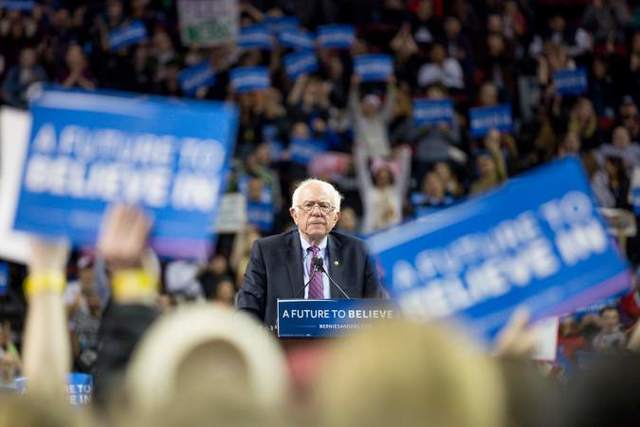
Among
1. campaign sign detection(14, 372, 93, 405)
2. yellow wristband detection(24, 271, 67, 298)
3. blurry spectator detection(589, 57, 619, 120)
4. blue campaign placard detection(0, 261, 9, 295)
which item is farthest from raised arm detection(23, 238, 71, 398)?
blurry spectator detection(589, 57, 619, 120)

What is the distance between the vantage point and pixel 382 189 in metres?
12.5

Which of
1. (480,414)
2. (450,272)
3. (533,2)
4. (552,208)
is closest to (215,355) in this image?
(480,414)

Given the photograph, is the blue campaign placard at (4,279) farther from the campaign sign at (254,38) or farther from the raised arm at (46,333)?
the raised arm at (46,333)

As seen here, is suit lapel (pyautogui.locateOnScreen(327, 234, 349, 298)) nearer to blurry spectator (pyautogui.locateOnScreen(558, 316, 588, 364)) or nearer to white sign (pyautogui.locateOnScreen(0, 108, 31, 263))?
blurry spectator (pyautogui.locateOnScreen(558, 316, 588, 364))

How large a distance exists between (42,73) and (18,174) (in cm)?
1029

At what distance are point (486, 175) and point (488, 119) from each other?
95 centimetres

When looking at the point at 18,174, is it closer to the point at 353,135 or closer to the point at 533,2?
the point at 353,135

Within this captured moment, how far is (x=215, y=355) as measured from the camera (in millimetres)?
2324

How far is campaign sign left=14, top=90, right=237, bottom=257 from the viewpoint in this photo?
10.9 feet

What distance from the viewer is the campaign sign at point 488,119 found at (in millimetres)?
13656

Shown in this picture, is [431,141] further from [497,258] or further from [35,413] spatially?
[35,413]

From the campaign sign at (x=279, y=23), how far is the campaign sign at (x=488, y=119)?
2.21 metres

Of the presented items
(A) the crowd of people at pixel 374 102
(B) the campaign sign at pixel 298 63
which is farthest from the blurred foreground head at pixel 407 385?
(B) the campaign sign at pixel 298 63

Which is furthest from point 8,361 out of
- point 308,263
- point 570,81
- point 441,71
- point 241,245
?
point 570,81
